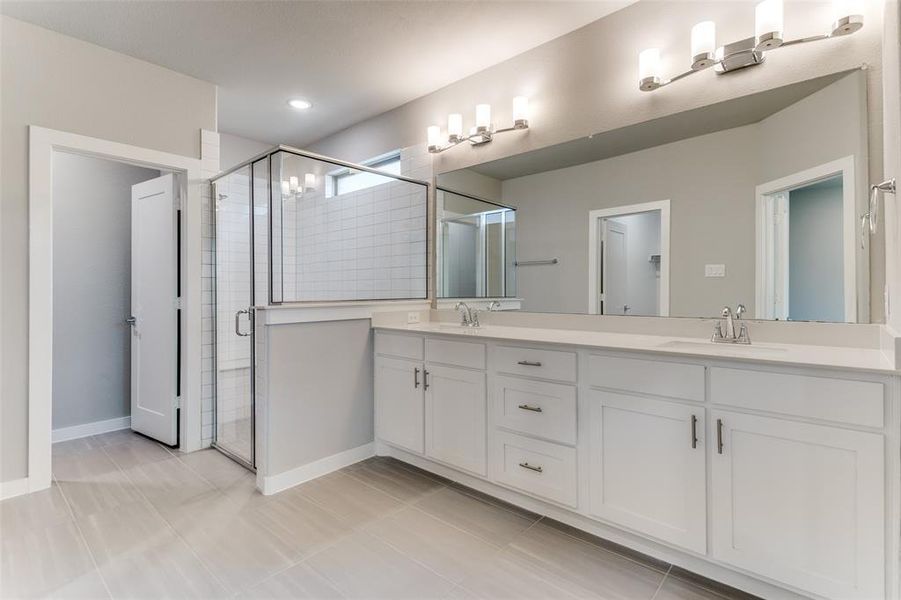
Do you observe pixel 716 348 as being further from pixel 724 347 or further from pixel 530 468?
pixel 530 468

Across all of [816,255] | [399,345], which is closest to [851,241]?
[816,255]

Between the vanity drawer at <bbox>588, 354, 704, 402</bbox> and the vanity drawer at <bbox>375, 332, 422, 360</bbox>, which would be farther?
the vanity drawer at <bbox>375, 332, 422, 360</bbox>

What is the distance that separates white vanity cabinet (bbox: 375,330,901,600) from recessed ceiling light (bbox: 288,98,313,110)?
8.09ft

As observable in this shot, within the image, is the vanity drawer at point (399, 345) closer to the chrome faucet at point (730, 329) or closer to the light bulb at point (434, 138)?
the light bulb at point (434, 138)

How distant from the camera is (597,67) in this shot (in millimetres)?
2459

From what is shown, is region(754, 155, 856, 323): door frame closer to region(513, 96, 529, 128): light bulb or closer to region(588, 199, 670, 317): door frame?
region(588, 199, 670, 317): door frame

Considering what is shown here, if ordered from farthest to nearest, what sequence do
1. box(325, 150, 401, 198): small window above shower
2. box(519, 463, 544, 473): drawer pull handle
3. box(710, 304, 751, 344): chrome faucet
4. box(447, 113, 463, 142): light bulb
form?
box(325, 150, 401, 198): small window above shower
box(447, 113, 463, 142): light bulb
box(519, 463, 544, 473): drawer pull handle
box(710, 304, 751, 344): chrome faucet

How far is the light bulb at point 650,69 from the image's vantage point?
7.05ft

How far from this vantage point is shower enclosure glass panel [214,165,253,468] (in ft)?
10.3

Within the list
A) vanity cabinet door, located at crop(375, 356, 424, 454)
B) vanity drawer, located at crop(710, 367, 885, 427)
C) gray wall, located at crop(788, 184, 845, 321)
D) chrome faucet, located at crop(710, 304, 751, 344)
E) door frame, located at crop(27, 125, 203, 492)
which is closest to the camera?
vanity drawer, located at crop(710, 367, 885, 427)

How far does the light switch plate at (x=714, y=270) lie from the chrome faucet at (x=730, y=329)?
16 centimetres

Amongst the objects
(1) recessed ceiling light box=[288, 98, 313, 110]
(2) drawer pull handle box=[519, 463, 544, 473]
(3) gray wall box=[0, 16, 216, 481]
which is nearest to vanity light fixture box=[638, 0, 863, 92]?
(2) drawer pull handle box=[519, 463, 544, 473]

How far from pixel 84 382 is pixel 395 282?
8.67ft

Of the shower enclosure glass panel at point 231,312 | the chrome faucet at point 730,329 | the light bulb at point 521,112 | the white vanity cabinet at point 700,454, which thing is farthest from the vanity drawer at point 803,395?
the shower enclosure glass panel at point 231,312
